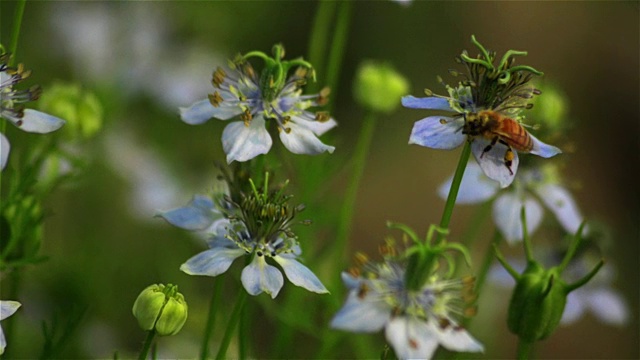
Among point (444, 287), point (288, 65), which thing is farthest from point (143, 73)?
point (444, 287)

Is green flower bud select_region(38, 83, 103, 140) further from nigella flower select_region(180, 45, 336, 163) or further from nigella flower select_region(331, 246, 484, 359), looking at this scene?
nigella flower select_region(331, 246, 484, 359)

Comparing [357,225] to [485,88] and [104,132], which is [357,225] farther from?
[485,88]

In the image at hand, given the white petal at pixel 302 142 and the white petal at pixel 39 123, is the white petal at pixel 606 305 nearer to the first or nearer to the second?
the white petal at pixel 302 142

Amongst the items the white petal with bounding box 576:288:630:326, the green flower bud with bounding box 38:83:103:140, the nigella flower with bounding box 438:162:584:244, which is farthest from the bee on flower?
the white petal with bounding box 576:288:630:326

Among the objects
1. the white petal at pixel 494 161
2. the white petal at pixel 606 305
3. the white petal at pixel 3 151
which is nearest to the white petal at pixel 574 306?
the white petal at pixel 606 305

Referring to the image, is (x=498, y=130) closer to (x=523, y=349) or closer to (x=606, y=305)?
(x=523, y=349)

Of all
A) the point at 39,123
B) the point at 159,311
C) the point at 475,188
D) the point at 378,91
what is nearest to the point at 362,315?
the point at 159,311
